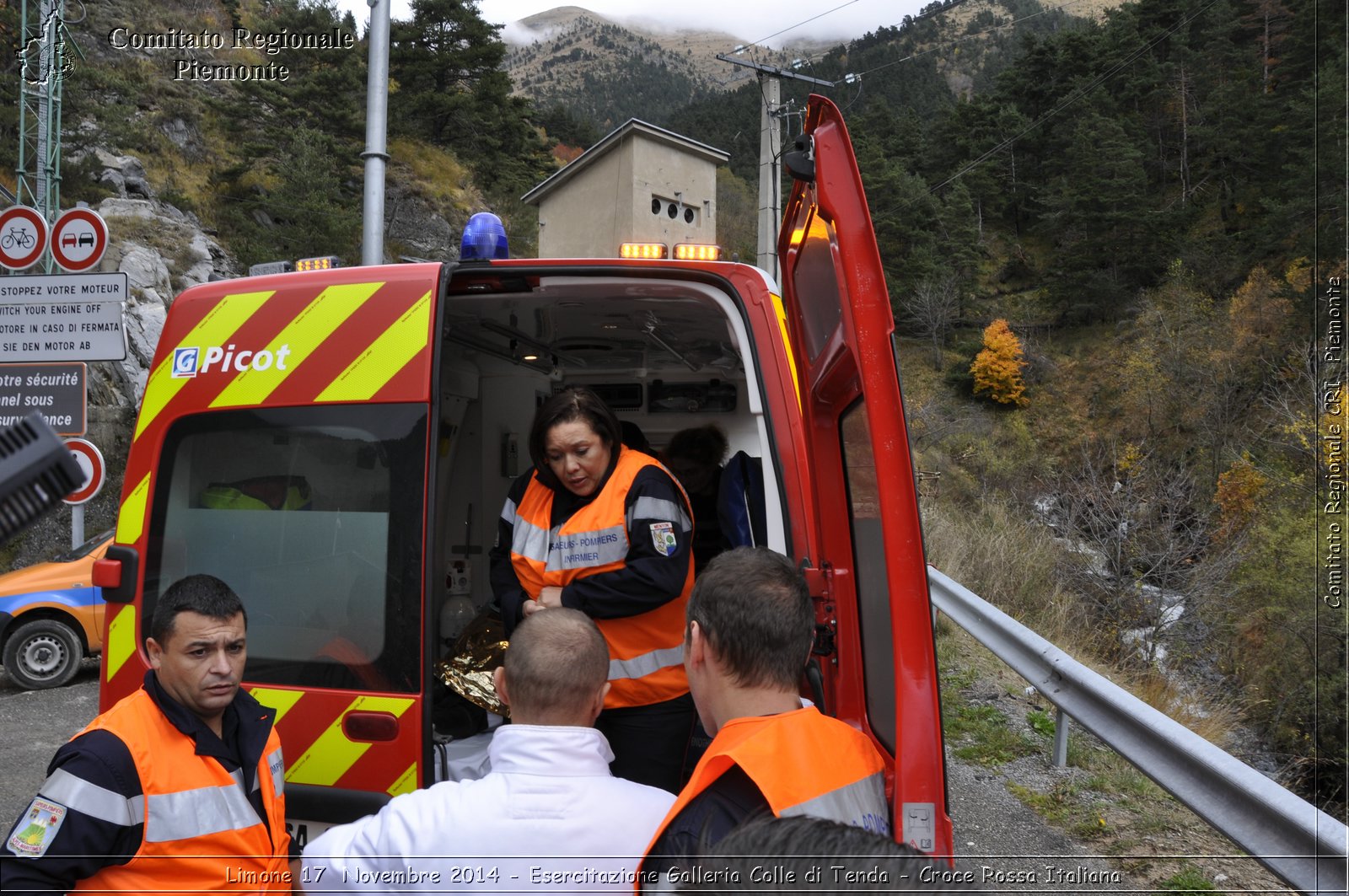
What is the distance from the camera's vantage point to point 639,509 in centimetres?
294

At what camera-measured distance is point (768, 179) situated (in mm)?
15734

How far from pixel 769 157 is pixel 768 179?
1.29ft

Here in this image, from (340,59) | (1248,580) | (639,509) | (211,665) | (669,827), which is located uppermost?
(340,59)

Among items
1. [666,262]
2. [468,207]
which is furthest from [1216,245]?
[666,262]

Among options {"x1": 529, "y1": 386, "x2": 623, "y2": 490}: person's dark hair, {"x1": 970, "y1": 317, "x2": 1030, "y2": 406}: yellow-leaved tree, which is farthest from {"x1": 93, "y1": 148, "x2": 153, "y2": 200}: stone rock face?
{"x1": 970, "y1": 317, "x2": 1030, "y2": 406}: yellow-leaved tree

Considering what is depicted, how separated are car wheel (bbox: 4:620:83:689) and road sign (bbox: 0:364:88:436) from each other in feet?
6.92

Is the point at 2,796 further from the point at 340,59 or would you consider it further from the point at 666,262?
the point at 340,59

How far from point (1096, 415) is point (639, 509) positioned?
132 feet

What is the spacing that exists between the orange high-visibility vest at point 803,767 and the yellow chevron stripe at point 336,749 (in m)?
1.10

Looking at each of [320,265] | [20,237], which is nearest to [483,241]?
[320,265]

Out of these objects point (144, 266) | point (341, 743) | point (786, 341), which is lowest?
point (341, 743)

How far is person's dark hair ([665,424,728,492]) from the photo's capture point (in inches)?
190

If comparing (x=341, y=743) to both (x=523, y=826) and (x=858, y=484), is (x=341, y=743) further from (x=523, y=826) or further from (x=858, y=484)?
(x=858, y=484)

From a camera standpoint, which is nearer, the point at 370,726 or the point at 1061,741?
the point at 370,726
